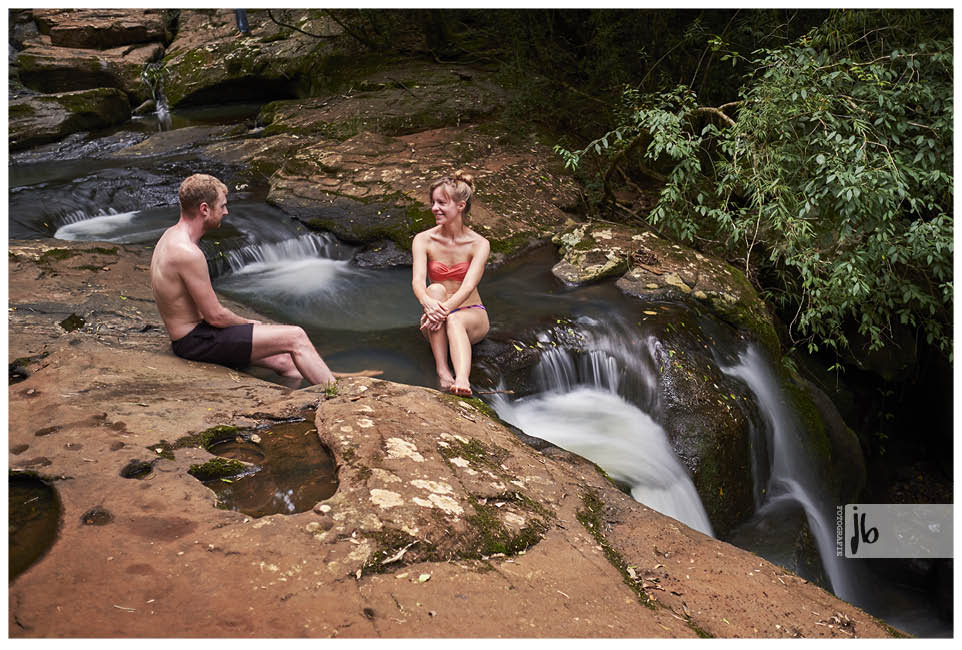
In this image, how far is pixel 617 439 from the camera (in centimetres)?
526

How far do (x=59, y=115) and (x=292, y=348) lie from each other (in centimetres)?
1060

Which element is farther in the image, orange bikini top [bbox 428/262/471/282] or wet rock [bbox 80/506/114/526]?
orange bikini top [bbox 428/262/471/282]

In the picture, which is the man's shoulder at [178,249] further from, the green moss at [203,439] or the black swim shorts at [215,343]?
the green moss at [203,439]

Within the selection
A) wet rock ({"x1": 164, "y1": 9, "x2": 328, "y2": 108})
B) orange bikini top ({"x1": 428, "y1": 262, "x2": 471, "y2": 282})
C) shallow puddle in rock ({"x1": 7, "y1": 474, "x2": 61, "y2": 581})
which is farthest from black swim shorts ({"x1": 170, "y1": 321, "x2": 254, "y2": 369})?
wet rock ({"x1": 164, "y1": 9, "x2": 328, "y2": 108})

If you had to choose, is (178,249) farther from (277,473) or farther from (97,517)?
(97,517)

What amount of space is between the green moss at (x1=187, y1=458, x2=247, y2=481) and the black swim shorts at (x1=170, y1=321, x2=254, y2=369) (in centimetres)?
167

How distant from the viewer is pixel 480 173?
916cm

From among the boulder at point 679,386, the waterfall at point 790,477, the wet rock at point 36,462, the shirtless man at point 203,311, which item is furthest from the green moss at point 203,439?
the waterfall at point 790,477

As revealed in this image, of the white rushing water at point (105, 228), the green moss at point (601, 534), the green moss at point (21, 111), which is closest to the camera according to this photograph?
the green moss at point (601, 534)

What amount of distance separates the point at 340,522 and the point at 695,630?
53.8 inches

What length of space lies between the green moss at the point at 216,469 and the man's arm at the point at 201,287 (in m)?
1.63

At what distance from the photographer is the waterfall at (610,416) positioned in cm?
500

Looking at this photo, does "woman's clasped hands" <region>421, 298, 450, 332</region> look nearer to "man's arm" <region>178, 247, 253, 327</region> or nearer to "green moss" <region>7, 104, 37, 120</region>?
"man's arm" <region>178, 247, 253, 327</region>

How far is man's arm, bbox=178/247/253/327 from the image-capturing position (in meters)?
4.39
